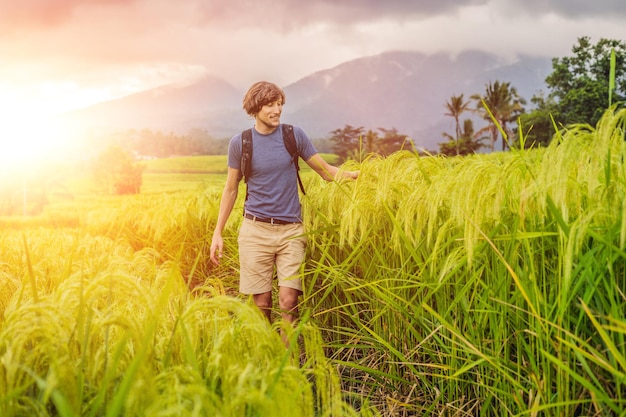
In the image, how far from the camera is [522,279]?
2.03m

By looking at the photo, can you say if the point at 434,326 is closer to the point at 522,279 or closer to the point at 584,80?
the point at 522,279

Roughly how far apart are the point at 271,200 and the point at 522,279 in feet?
6.52

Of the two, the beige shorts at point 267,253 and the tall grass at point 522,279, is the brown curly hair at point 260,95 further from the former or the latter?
the tall grass at point 522,279

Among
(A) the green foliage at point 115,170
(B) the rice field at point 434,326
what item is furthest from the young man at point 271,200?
(A) the green foliage at point 115,170

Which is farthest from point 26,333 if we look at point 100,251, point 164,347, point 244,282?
point 100,251

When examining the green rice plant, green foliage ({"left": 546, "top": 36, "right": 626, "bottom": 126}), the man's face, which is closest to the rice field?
the green rice plant

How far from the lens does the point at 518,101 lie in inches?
2751

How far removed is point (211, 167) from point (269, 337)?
6570cm

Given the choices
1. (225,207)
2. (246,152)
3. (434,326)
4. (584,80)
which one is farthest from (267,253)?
(584,80)

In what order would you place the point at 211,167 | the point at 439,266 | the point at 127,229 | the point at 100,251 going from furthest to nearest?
the point at 211,167 < the point at 127,229 < the point at 100,251 < the point at 439,266

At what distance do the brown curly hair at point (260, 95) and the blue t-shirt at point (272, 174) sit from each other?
174 mm

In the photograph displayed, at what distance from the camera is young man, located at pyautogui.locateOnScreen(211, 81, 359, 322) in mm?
3627

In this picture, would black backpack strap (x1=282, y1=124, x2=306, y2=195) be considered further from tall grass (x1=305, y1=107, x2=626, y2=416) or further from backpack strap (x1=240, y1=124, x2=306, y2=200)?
tall grass (x1=305, y1=107, x2=626, y2=416)

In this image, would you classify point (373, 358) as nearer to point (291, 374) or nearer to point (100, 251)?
point (291, 374)
